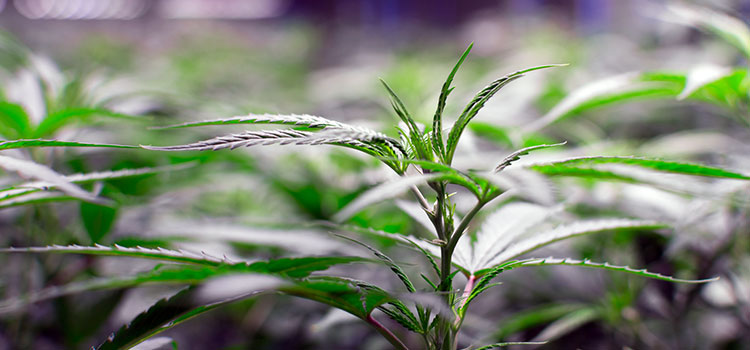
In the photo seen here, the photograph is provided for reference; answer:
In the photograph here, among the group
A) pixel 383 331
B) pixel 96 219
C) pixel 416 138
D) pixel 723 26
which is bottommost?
pixel 383 331

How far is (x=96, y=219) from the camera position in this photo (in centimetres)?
66

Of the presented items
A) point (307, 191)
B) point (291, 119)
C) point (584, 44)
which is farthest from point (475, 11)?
point (291, 119)

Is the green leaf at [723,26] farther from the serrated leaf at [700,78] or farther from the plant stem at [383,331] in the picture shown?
the plant stem at [383,331]

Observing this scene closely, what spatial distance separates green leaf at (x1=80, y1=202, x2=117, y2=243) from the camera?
2.14 ft

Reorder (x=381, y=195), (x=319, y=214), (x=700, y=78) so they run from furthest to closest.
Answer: (x=319, y=214)
(x=700, y=78)
(x=381, y=195)

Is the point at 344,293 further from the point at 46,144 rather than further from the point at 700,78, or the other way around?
the point at 700,78

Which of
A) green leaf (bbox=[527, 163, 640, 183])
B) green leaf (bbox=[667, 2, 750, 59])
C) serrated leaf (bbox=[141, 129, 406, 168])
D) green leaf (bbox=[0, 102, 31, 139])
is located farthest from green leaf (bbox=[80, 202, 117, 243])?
green leaf (bbox=[667, 2, 750, 59])

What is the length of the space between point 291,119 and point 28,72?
0.66 meters

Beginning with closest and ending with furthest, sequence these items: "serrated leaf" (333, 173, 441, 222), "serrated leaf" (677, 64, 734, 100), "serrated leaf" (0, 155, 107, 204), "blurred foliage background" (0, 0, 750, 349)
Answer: "serrated leaf" (333, 173, 441, 222)
"serrated leaf" (0, 155, 107, 204)
"serrated leaf" (677, 64, 734, 100)
"blurred foliage background" (0, 0, 750, 349)

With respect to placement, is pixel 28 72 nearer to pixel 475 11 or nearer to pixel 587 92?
pixel 587 92

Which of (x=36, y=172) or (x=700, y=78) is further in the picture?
(x=700, y=78)

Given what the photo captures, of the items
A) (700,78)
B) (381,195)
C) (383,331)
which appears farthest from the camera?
(700,78)

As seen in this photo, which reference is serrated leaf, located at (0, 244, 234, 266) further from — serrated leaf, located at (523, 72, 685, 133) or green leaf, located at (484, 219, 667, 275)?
serrated leaf, located at (523, 72, 685, 133)

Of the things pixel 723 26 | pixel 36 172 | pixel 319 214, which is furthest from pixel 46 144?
pixel 723 26
